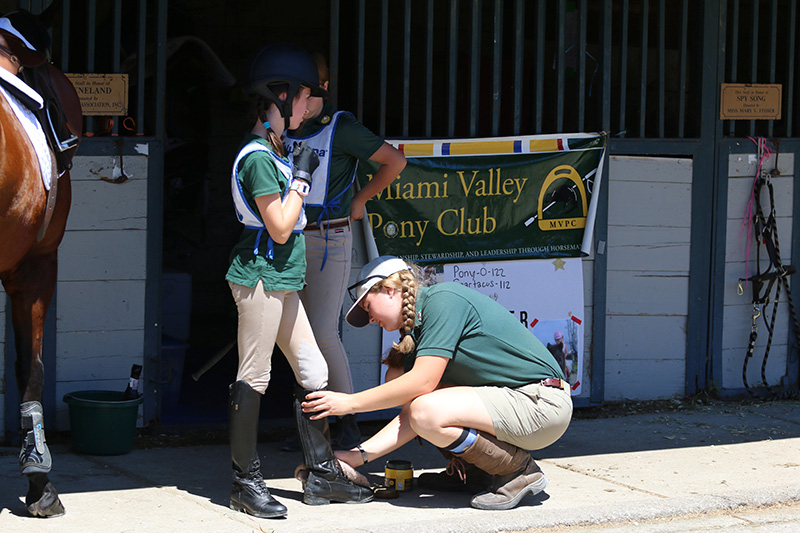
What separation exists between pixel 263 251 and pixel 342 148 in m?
0.96

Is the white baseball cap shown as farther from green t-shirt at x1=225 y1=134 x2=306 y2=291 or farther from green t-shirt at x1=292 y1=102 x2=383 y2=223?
green t-shirt at x1=292 y1=102 x2=383 y2=223

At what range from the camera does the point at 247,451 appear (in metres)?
4.21

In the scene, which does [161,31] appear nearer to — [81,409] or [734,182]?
[81,409]

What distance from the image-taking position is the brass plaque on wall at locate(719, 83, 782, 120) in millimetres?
6621

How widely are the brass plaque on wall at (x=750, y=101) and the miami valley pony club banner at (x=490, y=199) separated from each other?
38.0 inches

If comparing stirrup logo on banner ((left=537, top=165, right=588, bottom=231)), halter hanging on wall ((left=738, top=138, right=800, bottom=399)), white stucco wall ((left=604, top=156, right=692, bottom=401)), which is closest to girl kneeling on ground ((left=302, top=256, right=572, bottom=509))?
stirrup logo on banner ((left=537, top=165, right=588, bottom=231))

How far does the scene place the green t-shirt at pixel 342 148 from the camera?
4930 millimetres

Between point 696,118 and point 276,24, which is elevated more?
point 276,24

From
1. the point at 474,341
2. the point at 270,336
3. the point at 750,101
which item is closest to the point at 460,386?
the point at 474,341

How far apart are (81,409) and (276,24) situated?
4.71 metres

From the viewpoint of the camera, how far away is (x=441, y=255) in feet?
19.7

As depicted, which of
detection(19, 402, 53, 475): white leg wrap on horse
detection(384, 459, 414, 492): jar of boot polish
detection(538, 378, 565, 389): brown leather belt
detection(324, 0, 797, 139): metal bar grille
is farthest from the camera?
detection(324, 0, 797, 139): metal bar grille

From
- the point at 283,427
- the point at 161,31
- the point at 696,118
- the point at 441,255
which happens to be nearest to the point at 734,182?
the point at 696,118

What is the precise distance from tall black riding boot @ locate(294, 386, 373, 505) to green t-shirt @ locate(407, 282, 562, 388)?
0.49 metres
